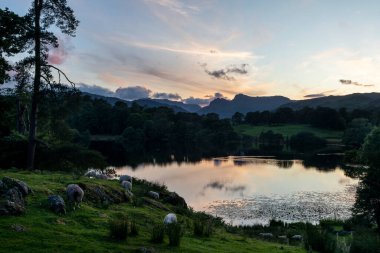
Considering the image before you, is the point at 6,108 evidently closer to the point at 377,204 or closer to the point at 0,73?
the point at 0,73

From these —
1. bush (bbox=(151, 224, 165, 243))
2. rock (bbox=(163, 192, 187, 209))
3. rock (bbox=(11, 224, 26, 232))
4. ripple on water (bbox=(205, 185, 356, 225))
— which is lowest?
ripple on water (bbox=(205, 185, 356, 225))

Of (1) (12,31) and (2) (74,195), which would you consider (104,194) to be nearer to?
(2) (74,195)

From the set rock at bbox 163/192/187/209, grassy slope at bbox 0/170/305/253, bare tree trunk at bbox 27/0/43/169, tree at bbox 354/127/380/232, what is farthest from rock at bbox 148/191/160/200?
tree at bbox 354/127/380/232

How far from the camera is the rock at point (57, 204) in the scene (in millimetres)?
15438

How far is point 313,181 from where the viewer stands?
7231cm

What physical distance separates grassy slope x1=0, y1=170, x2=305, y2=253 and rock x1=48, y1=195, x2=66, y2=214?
0.23m

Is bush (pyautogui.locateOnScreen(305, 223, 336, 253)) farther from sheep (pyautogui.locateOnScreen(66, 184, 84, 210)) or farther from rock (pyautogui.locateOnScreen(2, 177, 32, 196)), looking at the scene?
rock (pyautogui.locateOnScreen(2, 177, 32, 196))

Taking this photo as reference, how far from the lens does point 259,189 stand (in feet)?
206

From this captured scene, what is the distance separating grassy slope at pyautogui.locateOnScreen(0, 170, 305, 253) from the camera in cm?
1202

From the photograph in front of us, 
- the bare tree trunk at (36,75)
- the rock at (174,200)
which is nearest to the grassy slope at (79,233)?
the rock at (174,200)

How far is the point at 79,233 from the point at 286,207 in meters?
39.9

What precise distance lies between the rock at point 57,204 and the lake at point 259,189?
26.9 meters

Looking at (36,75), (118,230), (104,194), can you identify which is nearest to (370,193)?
(104,194)

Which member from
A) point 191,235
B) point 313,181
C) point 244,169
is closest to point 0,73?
point 191,235
